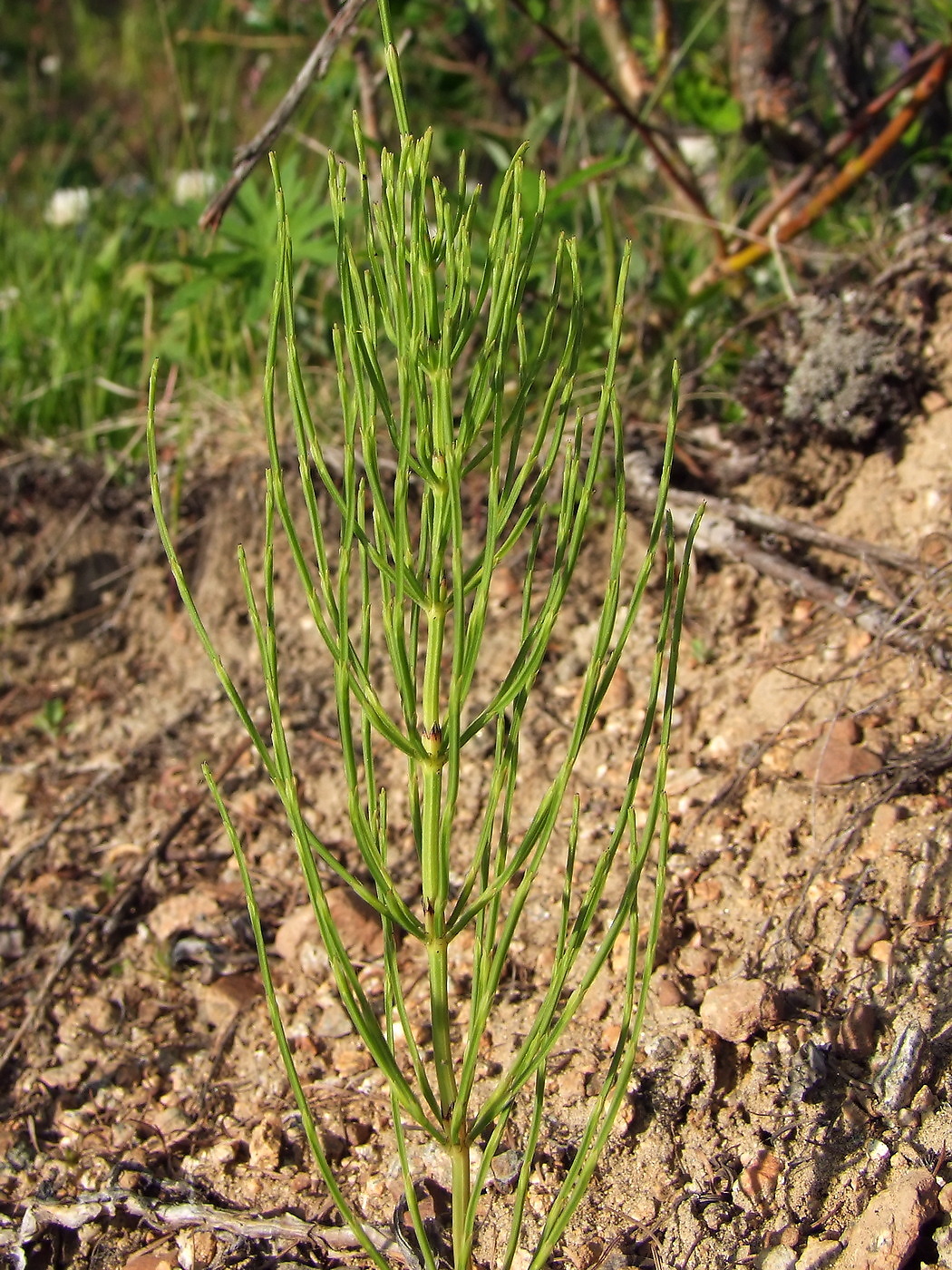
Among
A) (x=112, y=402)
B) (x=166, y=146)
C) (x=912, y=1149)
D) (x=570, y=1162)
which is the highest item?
(x=166, y=146)

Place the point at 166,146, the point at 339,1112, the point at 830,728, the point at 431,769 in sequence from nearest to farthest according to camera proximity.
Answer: the point at 431,769 → the point at 339,1112 → the point at 830,728 → the point at 166,146

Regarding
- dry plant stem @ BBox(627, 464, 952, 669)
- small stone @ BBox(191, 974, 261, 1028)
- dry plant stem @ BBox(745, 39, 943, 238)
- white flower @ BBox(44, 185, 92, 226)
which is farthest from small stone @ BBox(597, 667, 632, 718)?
white flower @ BBox(44, 185, 92, 226)

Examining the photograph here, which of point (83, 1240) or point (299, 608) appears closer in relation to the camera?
point (83, 1240)

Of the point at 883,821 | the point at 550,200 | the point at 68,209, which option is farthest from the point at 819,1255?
the point at 68,209

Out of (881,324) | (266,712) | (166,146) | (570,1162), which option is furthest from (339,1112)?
(166,146)

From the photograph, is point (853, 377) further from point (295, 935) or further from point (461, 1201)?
point (461, 1201)

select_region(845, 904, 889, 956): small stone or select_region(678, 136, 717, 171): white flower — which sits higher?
select_region(678, 136, 717, 171): white flower

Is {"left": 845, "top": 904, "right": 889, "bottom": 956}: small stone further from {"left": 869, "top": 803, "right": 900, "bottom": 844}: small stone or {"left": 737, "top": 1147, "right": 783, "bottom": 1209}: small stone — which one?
{"left": 737, "top": 1147, "right": 783, "bottom": 1209}: small stone

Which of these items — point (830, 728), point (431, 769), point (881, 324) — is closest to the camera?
point (431, 769)

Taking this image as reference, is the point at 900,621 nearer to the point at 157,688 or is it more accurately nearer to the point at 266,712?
the point at 266,712
